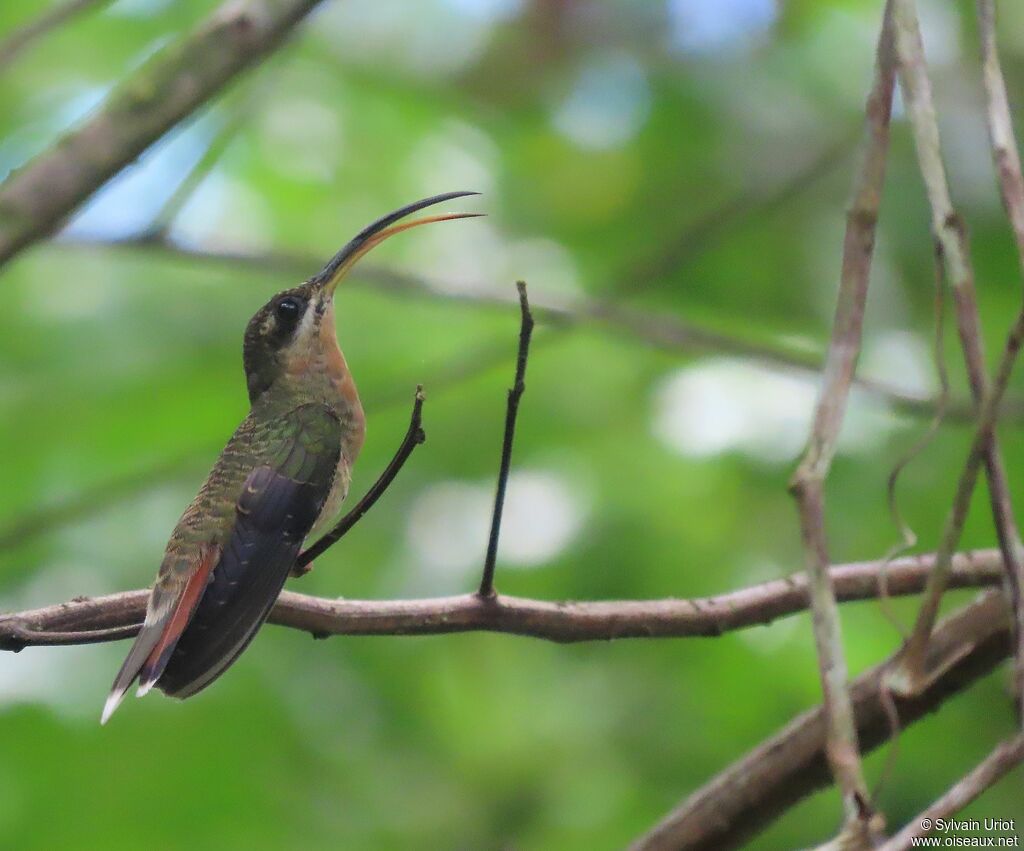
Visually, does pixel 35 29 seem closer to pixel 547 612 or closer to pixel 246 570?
pixel 246 570

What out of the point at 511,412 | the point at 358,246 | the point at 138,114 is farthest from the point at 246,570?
the point at 358,246

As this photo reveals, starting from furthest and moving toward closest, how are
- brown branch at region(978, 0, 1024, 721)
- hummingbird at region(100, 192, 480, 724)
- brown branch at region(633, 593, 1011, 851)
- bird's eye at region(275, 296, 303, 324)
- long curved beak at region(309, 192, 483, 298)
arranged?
bird's eye at region(275, 296, 303, 324) → long curved beak at region(309, 192, 483, 298) → brown branch at region(633, 593, 1011, 851) → hummingbird at region(100, 192, 480, 724) → brown branch at region(978, 0, 1024, 721)

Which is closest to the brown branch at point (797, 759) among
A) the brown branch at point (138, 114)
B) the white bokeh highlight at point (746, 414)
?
the white bokeh highlight at point (746, 414)

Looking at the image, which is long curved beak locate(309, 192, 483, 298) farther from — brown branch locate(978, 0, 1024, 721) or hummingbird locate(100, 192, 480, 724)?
brown branch locate(978, 0, 1024, 721)

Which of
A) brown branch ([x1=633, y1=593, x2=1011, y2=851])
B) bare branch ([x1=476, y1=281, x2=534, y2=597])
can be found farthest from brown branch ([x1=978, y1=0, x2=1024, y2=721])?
brown branch ([x1=633, y1=593, x2=1011, y2=851])

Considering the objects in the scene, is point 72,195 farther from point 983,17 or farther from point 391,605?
point 983,17

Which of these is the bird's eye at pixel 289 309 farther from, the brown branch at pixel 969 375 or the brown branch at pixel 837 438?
the brown branch at pixel 969 375
